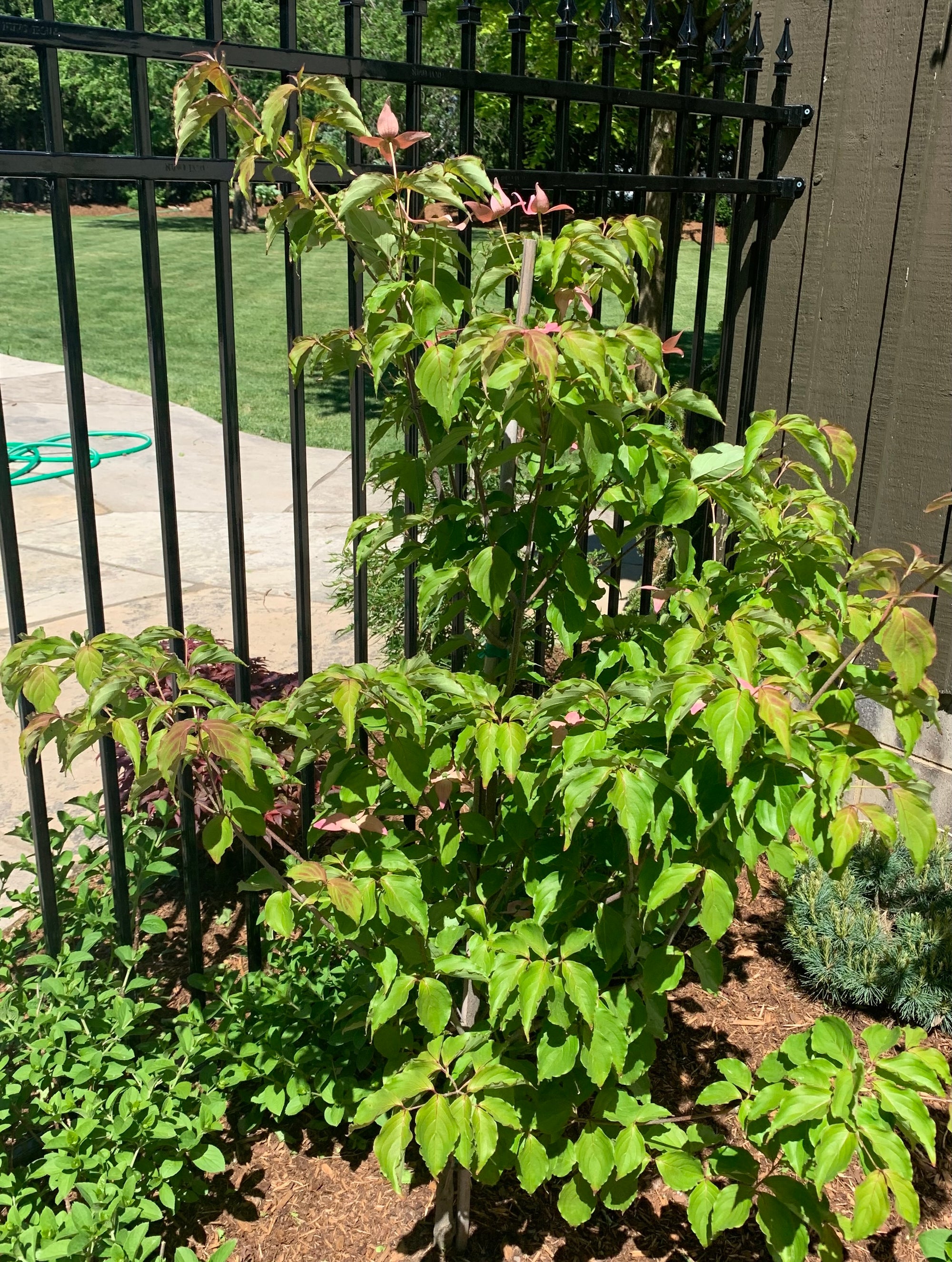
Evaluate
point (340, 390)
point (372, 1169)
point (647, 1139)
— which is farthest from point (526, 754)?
point (340, 390)

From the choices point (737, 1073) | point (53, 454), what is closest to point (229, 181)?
point (737, 1073)

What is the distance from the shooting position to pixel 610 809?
78.2 inches

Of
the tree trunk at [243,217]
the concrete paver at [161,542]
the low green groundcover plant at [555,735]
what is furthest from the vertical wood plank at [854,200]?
the tree trunk at [243,217]

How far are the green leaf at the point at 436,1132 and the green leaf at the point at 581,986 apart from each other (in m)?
0.27

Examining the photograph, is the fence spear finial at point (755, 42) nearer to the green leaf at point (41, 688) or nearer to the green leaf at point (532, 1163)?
the green leaf at point (41, 688)

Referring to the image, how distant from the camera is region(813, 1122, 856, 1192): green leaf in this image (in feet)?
5.57

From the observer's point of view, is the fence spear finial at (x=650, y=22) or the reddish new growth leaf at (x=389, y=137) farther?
the fence spear finial at (x=650, y=22)

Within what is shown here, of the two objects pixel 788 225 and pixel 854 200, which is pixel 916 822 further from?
pixel 788 225

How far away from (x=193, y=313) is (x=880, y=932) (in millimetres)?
16965

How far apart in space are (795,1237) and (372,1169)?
3.53 feet

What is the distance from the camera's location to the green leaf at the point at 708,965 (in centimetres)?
224

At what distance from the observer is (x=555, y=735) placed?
2.04 m

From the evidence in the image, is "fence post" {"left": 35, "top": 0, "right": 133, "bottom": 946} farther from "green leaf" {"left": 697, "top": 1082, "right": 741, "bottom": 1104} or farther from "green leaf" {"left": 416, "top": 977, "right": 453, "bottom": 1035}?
"green leaf" {"left": 697, "top": 1082, "right": 741, "bottom": 1104}

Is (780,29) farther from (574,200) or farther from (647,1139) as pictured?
(647,1139)
